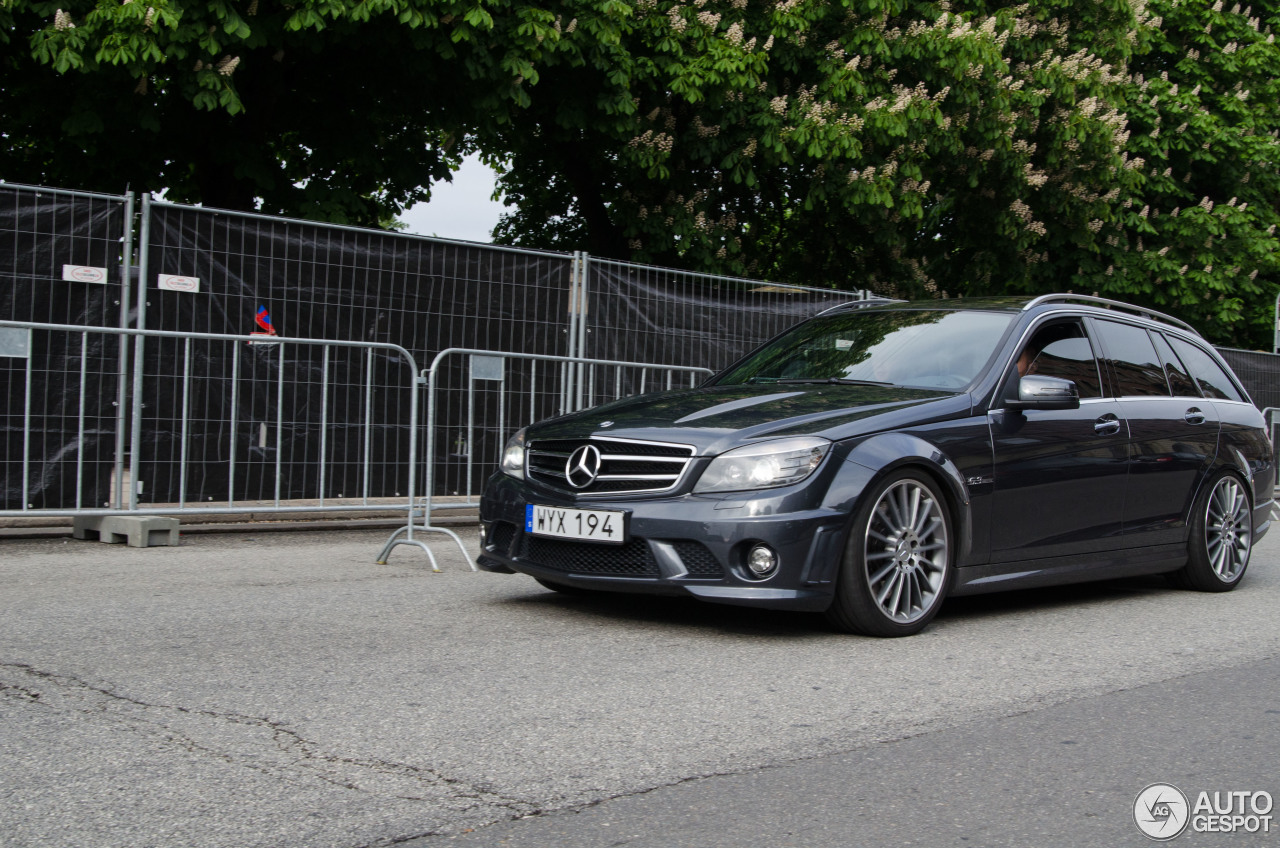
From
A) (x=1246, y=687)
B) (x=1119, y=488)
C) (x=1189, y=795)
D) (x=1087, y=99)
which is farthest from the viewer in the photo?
(x=1087, y=99)

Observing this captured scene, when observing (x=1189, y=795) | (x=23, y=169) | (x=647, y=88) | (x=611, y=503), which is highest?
(x=647, y=88)

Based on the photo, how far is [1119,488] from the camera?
7.09 meters

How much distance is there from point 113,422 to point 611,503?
15.7 feet

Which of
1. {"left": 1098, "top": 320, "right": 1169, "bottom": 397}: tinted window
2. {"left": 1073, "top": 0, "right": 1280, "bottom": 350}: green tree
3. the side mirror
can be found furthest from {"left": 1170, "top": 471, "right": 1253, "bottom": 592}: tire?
{"left": 1073, "top": 0, "right": 1280, "bottom": 350}: green tree

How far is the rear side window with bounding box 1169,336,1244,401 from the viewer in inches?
326

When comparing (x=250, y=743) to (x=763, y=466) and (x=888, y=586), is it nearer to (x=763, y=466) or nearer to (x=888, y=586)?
(x=763, y=466)

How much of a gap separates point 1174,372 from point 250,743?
6.23m

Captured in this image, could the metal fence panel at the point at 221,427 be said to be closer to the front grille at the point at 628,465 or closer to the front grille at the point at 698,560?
the front grille at the point at 628,465

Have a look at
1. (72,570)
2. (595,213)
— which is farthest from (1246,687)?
(595,213)

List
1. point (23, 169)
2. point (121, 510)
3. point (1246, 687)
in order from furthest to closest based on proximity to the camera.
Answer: point (23, 169), point (121, 510), point (1246, 687)

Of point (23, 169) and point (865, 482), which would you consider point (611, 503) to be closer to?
point (865, 482)

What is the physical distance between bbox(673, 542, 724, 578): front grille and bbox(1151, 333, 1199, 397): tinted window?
12.5 ft

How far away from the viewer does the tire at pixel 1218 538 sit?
7.87 metres

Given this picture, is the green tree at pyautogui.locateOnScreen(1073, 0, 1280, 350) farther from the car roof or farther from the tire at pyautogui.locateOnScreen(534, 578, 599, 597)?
the tire at pyautogui.locateOnScreen(534, 578, 599, 597)
